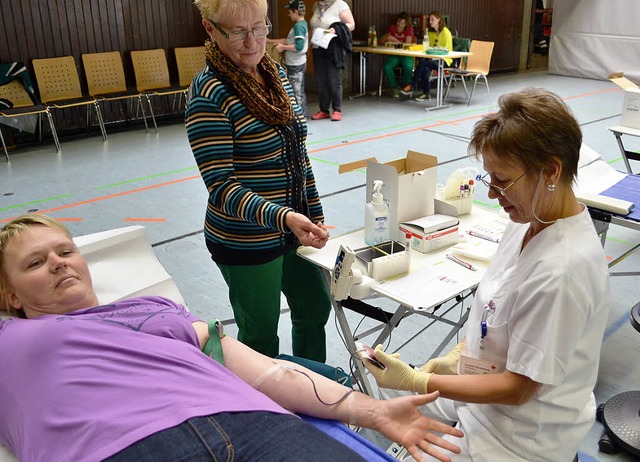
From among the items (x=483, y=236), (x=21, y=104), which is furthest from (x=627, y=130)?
(x=21, y=104)

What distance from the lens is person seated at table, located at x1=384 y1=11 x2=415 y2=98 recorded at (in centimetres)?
934

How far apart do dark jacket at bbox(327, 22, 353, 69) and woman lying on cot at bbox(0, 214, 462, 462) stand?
6.29m

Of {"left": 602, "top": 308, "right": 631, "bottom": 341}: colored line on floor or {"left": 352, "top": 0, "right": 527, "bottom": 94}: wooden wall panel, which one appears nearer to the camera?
{"left": 602, "top": 308, "right": 631, "bottom": 341}: colored line on floor

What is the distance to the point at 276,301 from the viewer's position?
2.10 meters

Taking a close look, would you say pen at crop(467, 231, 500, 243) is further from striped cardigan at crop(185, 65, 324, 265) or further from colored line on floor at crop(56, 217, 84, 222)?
colored line on floor at crop(56, 217, 84, 222)

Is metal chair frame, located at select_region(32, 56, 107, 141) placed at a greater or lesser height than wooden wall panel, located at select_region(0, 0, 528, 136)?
lesser

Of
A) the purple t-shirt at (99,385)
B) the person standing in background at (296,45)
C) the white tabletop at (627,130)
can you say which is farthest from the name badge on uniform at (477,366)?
the person standing in background at (296,45)

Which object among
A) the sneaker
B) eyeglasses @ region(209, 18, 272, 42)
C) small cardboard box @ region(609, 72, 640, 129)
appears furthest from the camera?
the sneaker

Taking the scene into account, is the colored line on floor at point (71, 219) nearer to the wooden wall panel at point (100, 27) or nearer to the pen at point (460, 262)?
the wooden wall panel at point (100, 27)

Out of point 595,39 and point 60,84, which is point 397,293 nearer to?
point 60,84

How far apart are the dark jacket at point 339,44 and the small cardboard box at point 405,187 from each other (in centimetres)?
563

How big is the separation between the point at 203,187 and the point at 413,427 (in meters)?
4.07

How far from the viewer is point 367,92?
10000mm

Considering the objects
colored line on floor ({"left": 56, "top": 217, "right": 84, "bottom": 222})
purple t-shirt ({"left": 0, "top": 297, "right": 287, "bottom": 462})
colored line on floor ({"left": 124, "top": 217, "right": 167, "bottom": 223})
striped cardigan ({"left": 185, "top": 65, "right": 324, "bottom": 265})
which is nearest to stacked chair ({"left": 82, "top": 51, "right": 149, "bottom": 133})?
colored line on floor ({"left": 56, "top": 217, "right": 84, "bottom": 222})
